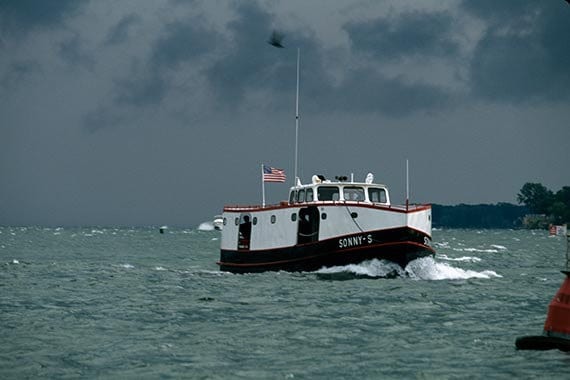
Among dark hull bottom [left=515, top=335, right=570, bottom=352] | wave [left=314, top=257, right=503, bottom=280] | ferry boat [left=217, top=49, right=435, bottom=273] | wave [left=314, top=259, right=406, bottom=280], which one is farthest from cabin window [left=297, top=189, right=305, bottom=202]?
dark hull bottom [left=515, top=335, right=570, bottom=352]

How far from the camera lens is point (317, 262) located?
1486 inches

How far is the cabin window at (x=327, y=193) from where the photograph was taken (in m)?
39.4

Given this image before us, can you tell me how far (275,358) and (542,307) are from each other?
42.9 ft

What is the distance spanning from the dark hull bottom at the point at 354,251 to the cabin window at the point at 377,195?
389 centimetres

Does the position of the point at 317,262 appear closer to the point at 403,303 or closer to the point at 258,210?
the point at 258,210

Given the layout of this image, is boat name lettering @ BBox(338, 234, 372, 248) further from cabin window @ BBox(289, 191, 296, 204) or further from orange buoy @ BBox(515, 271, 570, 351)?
orange buoy @ BBox(515, 271, 570, 351)

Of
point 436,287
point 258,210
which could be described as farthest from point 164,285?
point 436,287

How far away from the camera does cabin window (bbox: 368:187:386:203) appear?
132ft

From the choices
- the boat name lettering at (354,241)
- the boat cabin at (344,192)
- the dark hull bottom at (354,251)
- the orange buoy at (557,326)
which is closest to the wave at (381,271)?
the dark hull bottom at (354,251)

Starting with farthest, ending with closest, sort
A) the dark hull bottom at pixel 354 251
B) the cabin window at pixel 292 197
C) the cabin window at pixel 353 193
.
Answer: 1. the cabin window at pixel 292 197
2. the cabin window at pixel 353 193
3. the dark hull bottom at pixel 354 251

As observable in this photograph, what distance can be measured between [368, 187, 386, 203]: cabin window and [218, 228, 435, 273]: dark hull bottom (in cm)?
389

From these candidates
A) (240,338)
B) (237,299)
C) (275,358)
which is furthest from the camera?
(237,299)

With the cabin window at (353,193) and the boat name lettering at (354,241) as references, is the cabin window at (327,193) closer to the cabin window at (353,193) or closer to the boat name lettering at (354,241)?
the cabin window at (353,193)

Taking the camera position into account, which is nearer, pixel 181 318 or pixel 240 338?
pixel 240 338
